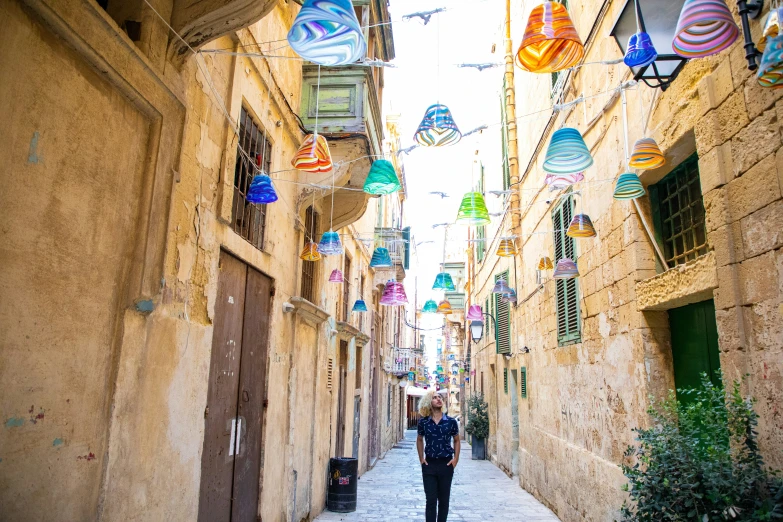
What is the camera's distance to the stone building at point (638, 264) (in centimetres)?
332

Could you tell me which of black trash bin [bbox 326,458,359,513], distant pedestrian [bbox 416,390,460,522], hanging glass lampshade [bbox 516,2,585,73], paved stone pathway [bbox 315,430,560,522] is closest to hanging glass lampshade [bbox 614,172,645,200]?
hanging glass lampshade [bbox 516,2,585,73]

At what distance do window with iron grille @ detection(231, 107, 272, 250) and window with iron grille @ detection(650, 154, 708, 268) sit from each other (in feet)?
13.0

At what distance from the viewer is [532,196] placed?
1030 cm

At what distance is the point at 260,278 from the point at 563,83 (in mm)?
5069

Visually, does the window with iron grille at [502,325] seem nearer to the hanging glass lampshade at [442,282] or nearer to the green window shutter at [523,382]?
the green window shutter at [523,382]

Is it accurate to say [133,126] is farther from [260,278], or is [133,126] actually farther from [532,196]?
[532,196]

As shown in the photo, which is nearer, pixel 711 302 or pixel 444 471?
→ pixel 711 302

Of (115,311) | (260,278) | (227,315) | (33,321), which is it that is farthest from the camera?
(260,278)

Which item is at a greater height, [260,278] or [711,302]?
[260,278]

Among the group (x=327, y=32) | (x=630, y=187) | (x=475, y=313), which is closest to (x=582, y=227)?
(x=630, y=187)

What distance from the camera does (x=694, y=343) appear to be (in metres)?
4.68

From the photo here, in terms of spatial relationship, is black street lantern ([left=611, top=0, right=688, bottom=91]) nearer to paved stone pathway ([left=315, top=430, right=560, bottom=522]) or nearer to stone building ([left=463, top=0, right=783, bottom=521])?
stone building ([left=463, top=0, right=783, bottom=521])

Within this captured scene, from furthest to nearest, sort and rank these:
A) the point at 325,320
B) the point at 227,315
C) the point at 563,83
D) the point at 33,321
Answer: the point at 325,320 < the point at 563,83 < the point at 227,315 < the point at 33,321

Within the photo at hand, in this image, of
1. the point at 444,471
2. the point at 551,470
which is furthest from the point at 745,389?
the point at 551,470
